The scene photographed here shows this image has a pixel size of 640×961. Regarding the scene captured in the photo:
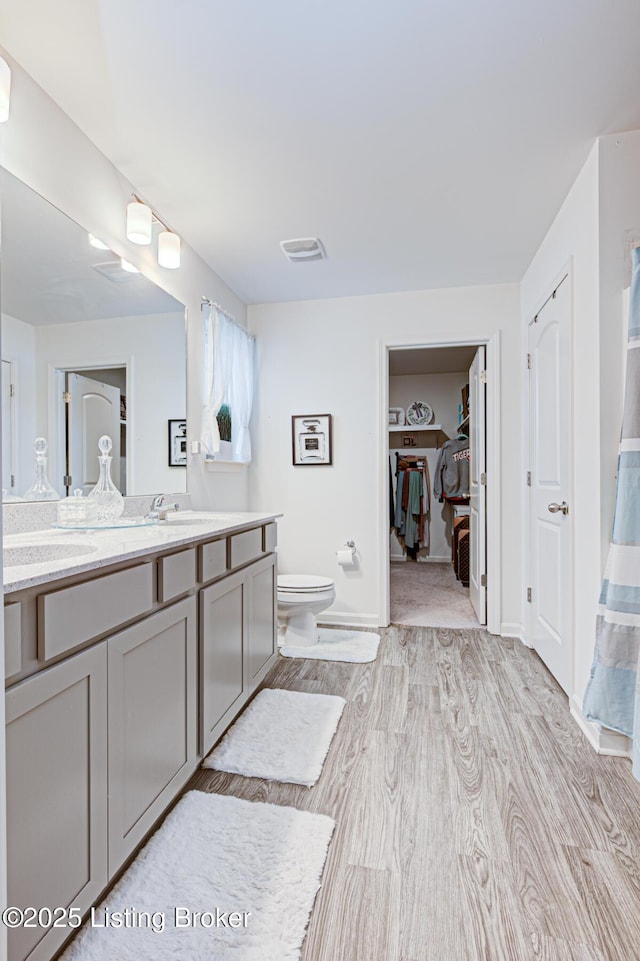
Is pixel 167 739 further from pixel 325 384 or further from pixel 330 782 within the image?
pixel 325 384

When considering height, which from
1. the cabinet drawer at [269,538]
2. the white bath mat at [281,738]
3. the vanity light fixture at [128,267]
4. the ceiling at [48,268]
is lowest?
the white bath mat at [281,738]

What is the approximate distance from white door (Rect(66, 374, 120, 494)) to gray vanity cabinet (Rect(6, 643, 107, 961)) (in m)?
0.95

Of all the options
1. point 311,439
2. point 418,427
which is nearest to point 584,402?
point 311,439

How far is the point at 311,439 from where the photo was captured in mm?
3475

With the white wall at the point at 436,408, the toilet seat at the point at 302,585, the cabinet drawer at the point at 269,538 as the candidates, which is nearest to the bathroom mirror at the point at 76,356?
the cabinet drawer at the point at 269,538

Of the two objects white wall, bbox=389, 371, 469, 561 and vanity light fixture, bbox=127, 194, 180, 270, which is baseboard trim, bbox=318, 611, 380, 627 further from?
white wall, bbox=389, 371, 469, 561

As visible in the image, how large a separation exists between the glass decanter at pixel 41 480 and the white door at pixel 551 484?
7.17 ft

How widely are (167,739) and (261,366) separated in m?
2.70

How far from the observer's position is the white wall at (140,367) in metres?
1.72

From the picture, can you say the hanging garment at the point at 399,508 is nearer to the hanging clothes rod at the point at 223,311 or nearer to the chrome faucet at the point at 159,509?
the hanging clothes rod at the point at 223,311

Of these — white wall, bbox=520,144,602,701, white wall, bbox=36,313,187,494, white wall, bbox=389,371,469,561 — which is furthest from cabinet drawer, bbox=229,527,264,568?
white wall, bbox=389,371,469,561

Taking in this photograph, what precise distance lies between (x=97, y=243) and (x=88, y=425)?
729 mm

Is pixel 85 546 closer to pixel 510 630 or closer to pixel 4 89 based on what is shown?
pixel 4 89

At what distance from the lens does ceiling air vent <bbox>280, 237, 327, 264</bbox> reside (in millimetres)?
2621
